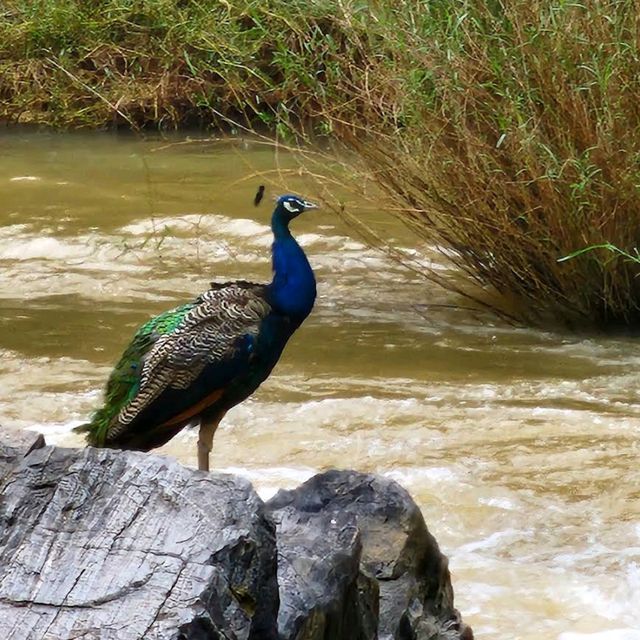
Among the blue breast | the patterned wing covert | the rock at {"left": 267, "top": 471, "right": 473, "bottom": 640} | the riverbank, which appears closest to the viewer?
the rock at {"left": 267, "top": 471, "right": 473, "bottom": 640}

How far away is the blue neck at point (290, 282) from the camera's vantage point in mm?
4613

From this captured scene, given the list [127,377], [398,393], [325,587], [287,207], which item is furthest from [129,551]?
[398,393]

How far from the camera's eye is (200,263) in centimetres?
855

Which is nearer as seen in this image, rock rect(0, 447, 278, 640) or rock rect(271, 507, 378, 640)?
rock rect(0, 447, 278, 640)

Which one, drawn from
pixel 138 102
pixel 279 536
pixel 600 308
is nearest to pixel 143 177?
pixel 138 102

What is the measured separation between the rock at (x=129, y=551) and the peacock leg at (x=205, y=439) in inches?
80.6

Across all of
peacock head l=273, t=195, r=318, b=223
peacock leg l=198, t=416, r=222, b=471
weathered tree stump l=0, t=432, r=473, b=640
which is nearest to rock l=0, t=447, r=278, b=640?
weathered tree stump l=0, t=432, r=473, b=640

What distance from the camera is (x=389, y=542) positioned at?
312 centimetres

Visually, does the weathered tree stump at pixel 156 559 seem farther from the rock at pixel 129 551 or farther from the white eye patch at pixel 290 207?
the white eye patch at pixel 290 207

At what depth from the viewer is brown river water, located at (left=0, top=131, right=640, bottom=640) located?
14.0ft

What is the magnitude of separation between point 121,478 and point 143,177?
905cm

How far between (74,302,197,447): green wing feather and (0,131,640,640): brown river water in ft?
1.52

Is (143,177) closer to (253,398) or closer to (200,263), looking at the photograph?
(200,263)

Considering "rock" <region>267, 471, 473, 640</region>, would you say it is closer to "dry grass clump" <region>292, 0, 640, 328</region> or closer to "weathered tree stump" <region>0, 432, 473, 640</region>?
"weathered tree stump" <region>0, 432, 473, 640</region>
